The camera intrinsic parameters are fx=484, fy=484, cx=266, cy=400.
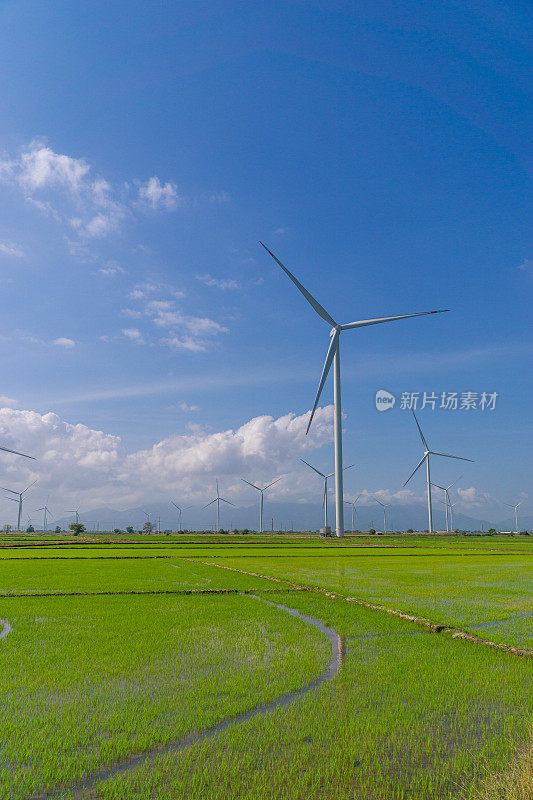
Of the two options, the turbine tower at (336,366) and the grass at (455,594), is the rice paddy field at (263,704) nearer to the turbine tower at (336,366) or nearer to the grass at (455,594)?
the grass at (455,594)

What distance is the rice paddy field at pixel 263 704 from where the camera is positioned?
541 centimetres

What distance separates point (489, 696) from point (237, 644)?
5531 mm

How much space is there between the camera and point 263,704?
302 inches

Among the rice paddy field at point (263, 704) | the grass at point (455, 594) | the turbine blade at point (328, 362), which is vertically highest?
the turbine blade at point (328, 362)

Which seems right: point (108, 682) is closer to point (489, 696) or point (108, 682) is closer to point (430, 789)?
point (430, 789)

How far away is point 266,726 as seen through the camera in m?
6.76

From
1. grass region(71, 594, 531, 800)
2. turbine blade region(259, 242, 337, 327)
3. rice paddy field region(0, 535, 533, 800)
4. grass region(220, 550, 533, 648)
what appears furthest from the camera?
turbine blade region(259, 242, 337, 327)

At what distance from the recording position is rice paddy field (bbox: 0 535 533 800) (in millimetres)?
5410

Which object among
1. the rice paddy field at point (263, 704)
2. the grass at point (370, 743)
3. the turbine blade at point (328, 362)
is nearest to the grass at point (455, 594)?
the rice paddy field at point (263, 704)

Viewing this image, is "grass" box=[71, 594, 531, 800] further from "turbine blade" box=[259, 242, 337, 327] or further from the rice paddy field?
"turbine blade" box=[259, 242, 337, 327]

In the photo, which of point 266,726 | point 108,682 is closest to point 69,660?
point 108,682

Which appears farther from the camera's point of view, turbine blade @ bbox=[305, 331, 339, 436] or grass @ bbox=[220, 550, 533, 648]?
turbine blade @ bbox=[305, 331, 339, 436]

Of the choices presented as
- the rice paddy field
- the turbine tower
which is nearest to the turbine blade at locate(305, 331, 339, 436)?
the turbine tower

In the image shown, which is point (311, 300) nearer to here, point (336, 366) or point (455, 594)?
point (336, 366)
